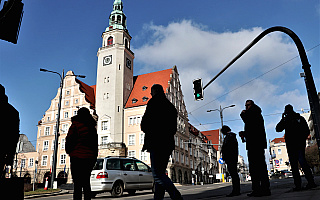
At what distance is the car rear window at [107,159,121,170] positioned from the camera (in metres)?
12.2

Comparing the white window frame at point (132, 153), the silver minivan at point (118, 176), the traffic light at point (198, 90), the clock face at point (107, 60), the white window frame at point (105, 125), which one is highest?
the clock face at point (107, 60)

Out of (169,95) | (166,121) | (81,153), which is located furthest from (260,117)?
(169,95)

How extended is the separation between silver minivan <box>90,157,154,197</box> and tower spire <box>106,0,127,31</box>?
43.3 metres

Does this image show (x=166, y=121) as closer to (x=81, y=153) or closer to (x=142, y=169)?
(x=81, y=153)

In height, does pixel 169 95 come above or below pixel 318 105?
above

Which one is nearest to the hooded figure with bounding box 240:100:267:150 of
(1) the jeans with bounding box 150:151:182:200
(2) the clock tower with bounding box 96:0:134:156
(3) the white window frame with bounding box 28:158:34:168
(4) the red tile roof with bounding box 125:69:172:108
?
(1) the jeans with bounding box 150:151:182:200

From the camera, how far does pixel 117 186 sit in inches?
476

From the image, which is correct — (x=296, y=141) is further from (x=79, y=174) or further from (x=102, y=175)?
(x=102, y=175)

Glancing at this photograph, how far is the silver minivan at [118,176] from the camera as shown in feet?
38.2

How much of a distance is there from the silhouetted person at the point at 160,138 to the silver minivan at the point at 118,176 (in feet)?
24.5

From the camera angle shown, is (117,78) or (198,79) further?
(117,78)

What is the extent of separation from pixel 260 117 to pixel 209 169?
73534mm

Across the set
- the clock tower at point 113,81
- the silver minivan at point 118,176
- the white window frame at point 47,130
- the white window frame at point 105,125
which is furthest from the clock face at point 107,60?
the silver minivan at point 118,176

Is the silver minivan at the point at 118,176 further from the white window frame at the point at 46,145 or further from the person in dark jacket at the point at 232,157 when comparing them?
the white window frame at the point at 46,145
